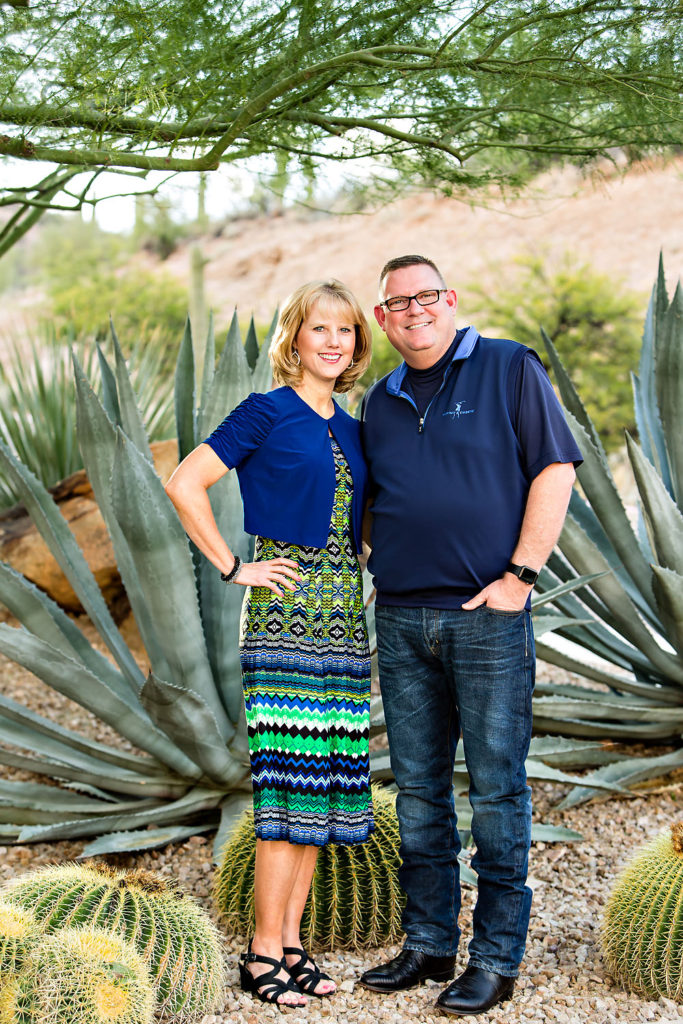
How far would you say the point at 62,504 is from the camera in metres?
6.30

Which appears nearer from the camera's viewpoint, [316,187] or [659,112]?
[659,112]

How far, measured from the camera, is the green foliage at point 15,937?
210 centimetres

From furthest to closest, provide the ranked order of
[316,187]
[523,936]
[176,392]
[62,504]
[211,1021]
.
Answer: [62,504], [316,187], [176,392], [523,936], [211,1021]

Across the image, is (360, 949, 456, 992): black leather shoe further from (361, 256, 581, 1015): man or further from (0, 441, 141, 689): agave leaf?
(0, 441, 141, 689): agave leaf

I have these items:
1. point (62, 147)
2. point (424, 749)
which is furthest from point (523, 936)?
point (62, 147)

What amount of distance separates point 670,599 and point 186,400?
195cm

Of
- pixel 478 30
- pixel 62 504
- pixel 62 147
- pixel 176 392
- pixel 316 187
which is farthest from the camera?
pixel 62 504

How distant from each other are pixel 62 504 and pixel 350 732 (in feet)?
12.9

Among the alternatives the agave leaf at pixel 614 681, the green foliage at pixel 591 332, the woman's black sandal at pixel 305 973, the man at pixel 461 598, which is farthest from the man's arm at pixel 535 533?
the green foliage at pixel 591 332

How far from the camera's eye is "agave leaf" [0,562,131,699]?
3463 mm

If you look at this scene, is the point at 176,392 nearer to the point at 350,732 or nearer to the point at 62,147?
the point at 62,147

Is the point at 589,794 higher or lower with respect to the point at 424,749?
lower

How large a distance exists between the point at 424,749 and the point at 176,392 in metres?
1.81

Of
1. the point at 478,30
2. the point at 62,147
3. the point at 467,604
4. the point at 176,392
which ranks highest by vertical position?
the point at 478,30
